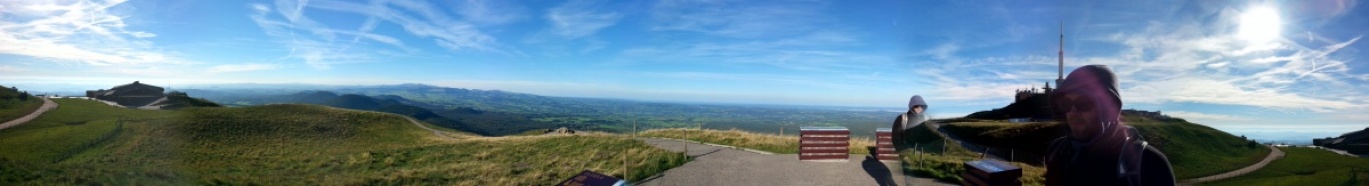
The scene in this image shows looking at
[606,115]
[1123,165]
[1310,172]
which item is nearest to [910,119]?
[1310,172]

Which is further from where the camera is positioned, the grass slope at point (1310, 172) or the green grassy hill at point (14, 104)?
the green grassy hill at point (14, 104)

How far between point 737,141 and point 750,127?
6564mm

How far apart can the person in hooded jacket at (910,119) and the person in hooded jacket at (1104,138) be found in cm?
802

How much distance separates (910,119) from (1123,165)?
28.6 feet

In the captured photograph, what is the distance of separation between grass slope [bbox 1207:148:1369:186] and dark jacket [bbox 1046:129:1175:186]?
27.1 ft

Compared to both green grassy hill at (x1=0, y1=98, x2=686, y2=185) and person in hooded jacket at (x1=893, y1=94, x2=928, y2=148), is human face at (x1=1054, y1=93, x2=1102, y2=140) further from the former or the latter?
green grassy hill at (x1=0, y1=98, x2=686, y2=185)

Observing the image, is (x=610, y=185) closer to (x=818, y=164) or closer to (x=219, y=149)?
(x=818, y=164)

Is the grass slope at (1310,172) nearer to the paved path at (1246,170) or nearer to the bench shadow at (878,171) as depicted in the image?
the paved path at (1246,170)

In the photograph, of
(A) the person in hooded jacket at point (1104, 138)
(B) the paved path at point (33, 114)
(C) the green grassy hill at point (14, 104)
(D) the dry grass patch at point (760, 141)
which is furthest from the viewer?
(C) the green grassy hill at point (14, 104)

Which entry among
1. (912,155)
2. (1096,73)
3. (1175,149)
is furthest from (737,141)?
(1096,73)

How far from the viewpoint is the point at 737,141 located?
80.0ft

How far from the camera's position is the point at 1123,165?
9.30 feet

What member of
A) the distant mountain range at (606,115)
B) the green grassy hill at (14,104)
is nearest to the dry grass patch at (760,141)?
the distant mountain range at (606,115)

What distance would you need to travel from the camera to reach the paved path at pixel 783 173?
1329 cm
